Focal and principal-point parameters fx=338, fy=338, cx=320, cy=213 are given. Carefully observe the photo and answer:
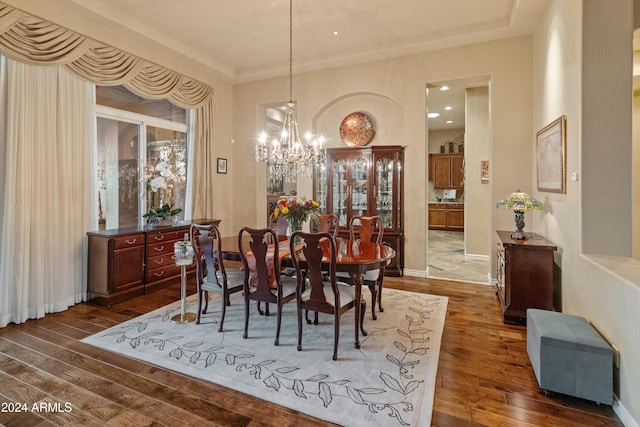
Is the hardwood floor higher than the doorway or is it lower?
lower

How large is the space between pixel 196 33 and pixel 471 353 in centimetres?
494

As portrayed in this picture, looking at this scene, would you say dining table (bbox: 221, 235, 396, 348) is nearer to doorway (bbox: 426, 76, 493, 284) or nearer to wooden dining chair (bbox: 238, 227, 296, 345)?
wooden dining chair (bbox: 238, 227, 296, 345)

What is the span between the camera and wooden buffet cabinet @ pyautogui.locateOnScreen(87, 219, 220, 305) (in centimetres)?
385

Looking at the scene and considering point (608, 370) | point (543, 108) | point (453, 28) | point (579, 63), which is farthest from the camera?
point (453, 28)

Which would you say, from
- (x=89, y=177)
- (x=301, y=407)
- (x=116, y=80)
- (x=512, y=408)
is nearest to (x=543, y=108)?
(x=512, y=408)

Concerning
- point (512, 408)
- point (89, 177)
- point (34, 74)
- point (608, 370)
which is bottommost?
point (512, 408)

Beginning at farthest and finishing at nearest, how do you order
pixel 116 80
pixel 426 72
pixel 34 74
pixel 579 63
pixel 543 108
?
pixel 426 72, pixel 116 80, pixel 543 108, pixel 34 74, pixel 579 63

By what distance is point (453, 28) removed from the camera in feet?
14.5

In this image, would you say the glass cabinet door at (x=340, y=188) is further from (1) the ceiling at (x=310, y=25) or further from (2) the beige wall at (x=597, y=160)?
(2) the beige wall at (x=597, y=160)

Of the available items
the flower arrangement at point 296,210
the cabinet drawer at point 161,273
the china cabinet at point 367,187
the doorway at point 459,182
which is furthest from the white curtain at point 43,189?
the doorway at point 459,182

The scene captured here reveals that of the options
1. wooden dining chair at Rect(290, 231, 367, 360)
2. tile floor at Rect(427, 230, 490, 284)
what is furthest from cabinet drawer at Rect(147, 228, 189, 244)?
tile floor at Rect(427, 230, 490, 284)

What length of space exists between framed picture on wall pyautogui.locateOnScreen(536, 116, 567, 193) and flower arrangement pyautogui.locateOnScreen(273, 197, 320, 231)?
7.45 feet

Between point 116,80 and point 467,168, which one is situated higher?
point 116,80

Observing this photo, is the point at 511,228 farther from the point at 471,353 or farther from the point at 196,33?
the point at 196,33
